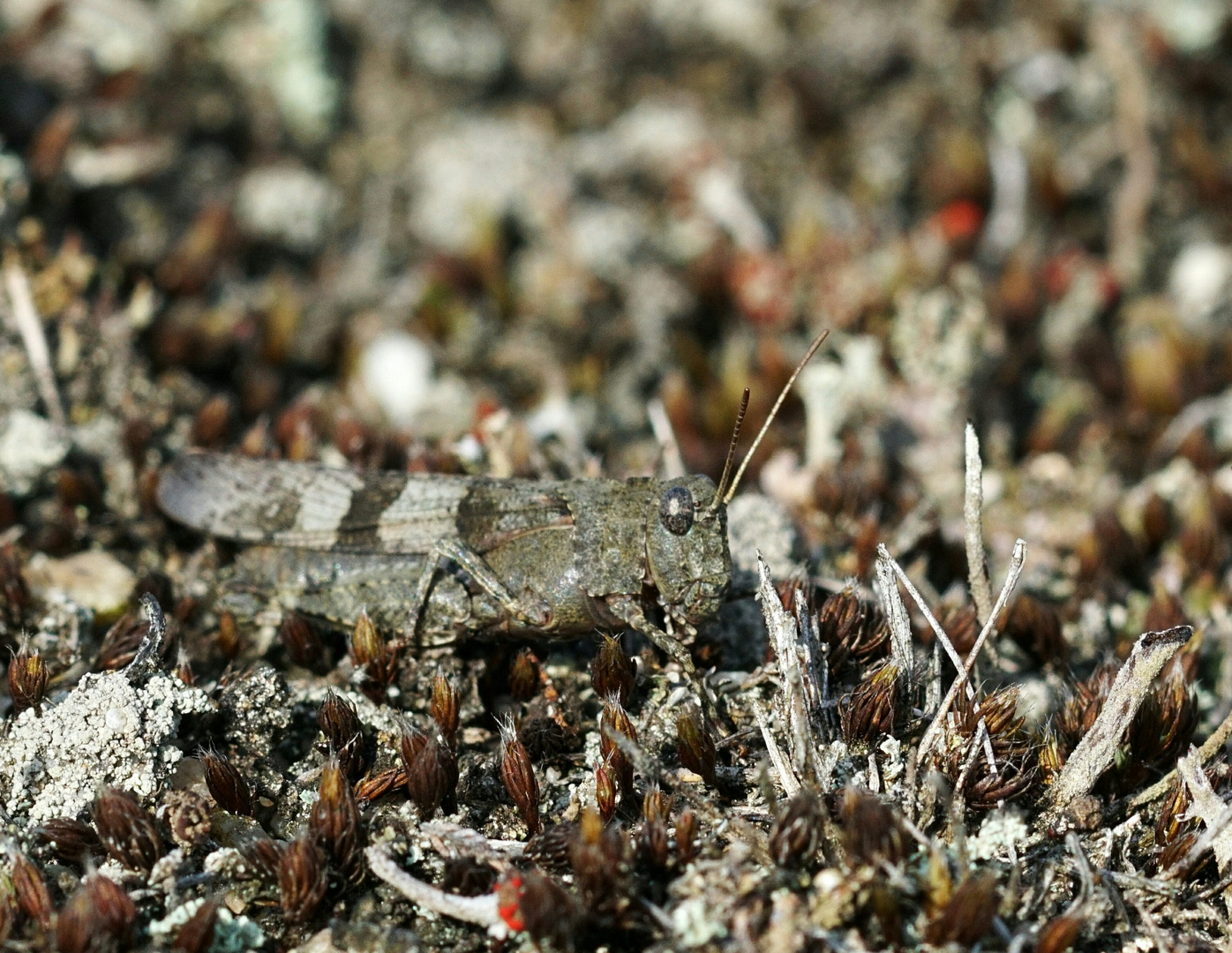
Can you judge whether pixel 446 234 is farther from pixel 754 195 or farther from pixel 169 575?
pixel 169 575

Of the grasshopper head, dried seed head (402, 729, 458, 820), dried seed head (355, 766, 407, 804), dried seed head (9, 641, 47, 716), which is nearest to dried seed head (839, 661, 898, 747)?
A: the grasshopper head

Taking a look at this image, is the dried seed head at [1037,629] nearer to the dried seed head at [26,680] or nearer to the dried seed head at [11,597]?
the dried seed head at [26,680]

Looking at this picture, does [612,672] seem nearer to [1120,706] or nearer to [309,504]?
[309,504]

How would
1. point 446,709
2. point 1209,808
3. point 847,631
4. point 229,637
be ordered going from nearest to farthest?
point 1209,808 → point 446,709 → point 847,631 → point 229,637

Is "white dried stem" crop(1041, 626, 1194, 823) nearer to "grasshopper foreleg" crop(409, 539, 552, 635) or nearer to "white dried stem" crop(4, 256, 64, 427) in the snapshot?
"grasshopper foreleg" crop(409, 539, 552, 635)

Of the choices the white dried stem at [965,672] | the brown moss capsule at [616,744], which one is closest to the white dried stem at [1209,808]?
the white dried stem at [965,672]

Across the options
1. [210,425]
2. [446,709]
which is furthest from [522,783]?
[210,425]

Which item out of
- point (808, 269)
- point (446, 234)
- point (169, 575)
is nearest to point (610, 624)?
point (169, 575)
